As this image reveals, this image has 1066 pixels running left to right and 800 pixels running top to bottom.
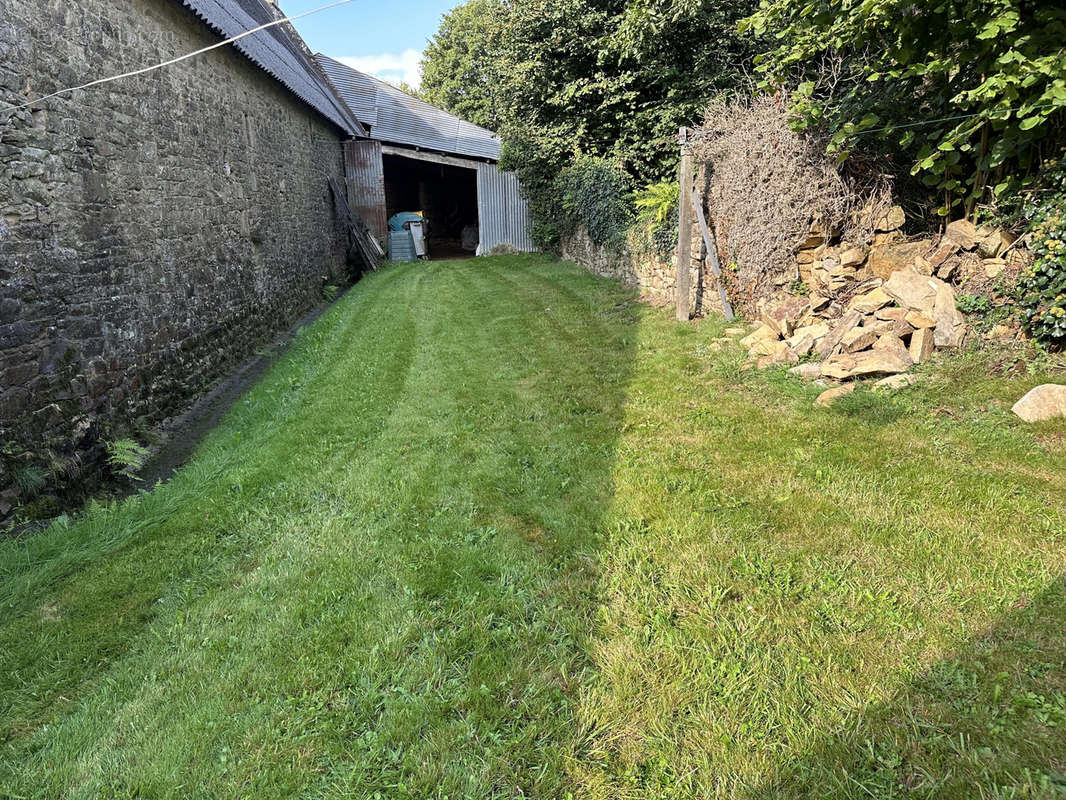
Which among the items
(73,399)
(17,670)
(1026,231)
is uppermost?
(1026,231)

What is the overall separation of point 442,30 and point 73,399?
40585mm

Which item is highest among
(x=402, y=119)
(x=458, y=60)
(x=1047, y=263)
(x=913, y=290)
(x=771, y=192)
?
(x=458, y=60)

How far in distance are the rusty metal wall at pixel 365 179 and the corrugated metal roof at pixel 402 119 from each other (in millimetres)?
812

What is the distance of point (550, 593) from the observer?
2812 mm

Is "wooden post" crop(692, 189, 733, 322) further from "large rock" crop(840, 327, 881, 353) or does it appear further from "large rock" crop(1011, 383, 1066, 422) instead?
"large rock" crop(1011, 383, 1066, 422)

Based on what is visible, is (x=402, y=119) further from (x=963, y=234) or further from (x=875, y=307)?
(x=963, y=234)

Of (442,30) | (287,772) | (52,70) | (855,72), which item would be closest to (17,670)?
(287,772)

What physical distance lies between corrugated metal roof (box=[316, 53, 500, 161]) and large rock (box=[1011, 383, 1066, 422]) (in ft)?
62.2

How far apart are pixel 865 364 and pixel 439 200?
86.2 feet

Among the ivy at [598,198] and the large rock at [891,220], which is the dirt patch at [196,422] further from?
the large rock at [891,220]

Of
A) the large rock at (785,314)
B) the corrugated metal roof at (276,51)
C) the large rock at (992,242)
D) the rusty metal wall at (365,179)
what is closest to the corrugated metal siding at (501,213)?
the rusty metal wall at (365,179)

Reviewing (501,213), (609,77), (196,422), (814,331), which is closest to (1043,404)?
(814,331)

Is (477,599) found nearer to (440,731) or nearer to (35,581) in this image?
(440,731)

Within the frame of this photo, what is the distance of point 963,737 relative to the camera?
1.84 m
